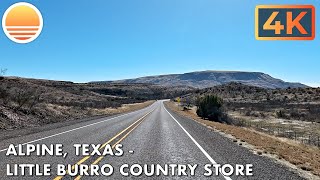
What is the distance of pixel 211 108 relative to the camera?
154ft

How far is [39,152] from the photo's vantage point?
12.5m

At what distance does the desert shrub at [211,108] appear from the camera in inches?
1823

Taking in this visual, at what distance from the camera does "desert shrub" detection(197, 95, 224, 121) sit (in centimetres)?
4631

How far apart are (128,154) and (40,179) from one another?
4296mm

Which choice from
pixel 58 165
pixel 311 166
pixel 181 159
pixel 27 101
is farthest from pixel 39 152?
pixel 27 101

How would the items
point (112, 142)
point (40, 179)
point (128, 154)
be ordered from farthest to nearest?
point (112, 142) < point (128, 154) < point (40, 179)

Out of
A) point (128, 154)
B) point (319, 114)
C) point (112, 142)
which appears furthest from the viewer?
point (319, 114)

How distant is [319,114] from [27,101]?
125 feet

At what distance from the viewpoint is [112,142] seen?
51.2 ft

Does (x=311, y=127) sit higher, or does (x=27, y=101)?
(x=27, y=101)

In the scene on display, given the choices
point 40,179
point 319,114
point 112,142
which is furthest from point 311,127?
point 40,179

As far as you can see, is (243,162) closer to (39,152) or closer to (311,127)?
(39,152)

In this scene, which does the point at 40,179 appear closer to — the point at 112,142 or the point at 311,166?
the point at 112,142

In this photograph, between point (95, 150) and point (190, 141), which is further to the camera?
point (190, 141)
